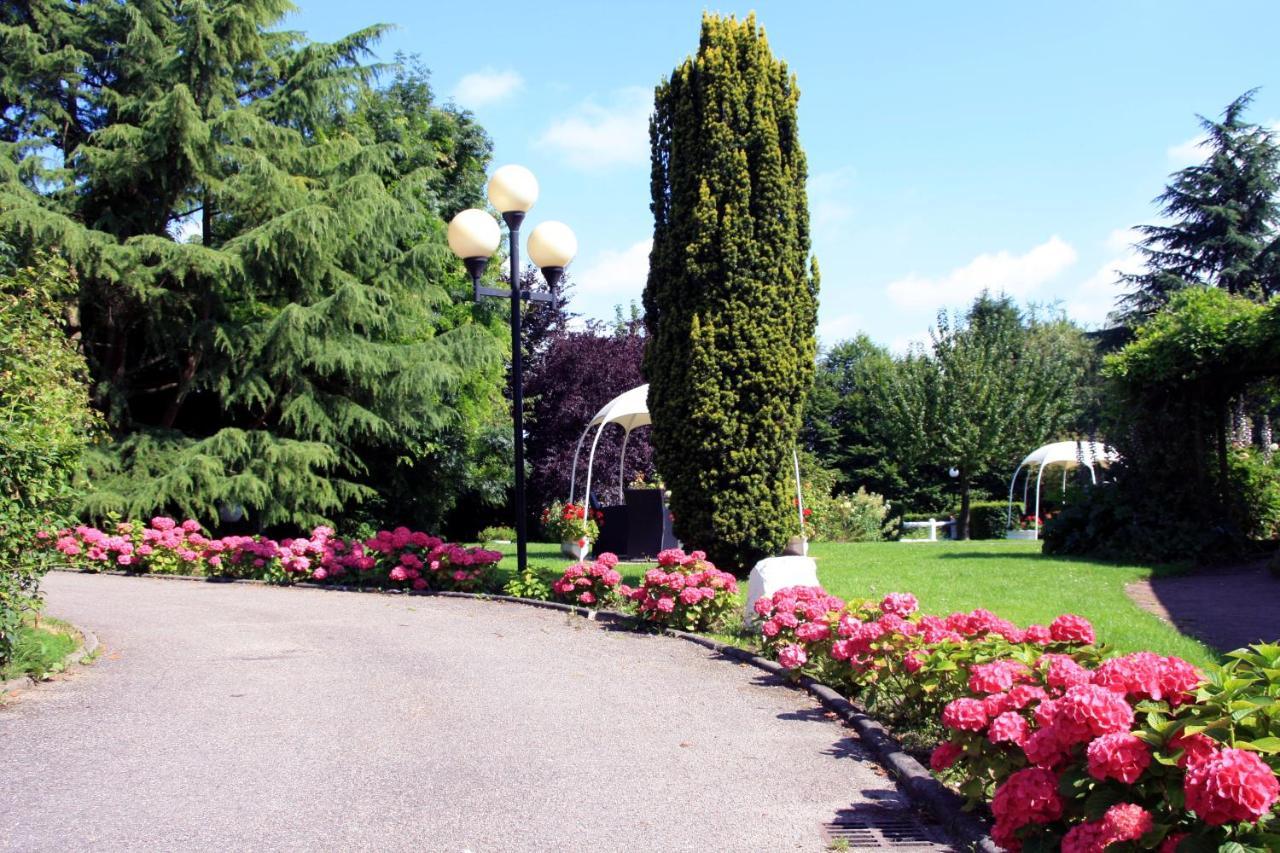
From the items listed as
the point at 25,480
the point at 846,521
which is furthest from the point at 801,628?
the point at 846,521

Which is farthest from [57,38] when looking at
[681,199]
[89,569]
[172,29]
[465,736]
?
[465,736]

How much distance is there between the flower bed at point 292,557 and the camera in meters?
11.2

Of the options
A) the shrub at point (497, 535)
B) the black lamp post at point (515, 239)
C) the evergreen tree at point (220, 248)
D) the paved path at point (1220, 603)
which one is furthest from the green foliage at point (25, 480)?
the shrub at point (497, 535)

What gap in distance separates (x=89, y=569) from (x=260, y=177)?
7.01m

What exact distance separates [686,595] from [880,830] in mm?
4493

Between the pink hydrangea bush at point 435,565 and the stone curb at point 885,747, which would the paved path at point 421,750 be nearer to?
the stone curb at point 885,747

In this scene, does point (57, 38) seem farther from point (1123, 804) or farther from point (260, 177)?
point (1123, 804)

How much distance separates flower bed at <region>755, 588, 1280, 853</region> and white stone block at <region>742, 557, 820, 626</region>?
11.2ft

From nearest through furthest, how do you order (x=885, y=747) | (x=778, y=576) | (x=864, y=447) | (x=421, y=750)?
(x=885, y=747)
(x=421, y=750)
(x=778, y=576)
(x=864, y=447)

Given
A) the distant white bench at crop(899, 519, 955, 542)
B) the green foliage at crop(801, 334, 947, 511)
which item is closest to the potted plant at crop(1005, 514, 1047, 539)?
the distant white bench at crop(899, 519, 955, 542)

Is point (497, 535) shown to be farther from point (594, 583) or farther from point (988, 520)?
point (594, 583)

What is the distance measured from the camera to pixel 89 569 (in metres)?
13.8

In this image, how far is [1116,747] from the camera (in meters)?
2.80

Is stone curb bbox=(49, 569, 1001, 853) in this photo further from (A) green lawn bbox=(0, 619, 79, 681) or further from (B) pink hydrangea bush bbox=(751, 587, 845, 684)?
(A) green lawn bbox=(0, 619, 79, 681)
